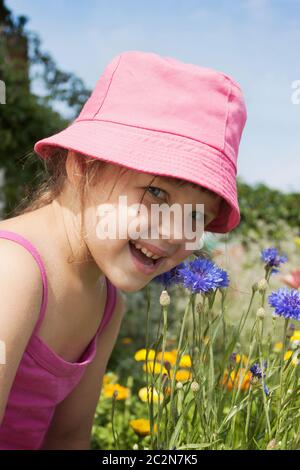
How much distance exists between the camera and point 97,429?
208 cm

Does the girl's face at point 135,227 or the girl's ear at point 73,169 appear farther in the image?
the girl's ear at point 73,169

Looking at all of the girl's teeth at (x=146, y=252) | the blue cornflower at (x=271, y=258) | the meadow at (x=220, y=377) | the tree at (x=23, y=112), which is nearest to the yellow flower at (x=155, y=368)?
the meadow at (x=220, y=377)

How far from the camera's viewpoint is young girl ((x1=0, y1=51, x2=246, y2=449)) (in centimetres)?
130

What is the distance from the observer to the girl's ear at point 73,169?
1420mm

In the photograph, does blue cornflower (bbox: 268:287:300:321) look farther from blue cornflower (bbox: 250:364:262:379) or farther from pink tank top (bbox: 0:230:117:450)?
pink tank top (bbox: 0:230:117:450)

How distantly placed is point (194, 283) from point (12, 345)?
16.1 inches

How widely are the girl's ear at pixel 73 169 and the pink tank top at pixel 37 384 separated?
18 cm

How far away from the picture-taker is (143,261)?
4.53 feet

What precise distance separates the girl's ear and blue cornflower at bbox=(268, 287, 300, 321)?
1.67ft

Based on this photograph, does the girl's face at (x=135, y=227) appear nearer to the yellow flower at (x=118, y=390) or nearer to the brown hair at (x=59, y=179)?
the brown hair at (x=59, y=179)

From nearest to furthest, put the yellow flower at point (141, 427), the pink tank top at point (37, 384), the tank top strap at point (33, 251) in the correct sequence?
the tank top strap at point (33, 251) < the pink tank top at point (37, 384) < the yellow flower at point (141, 427)

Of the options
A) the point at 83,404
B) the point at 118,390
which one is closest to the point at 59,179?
the point at 83,404

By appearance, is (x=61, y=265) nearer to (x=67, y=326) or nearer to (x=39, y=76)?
(x=67, y=326)
